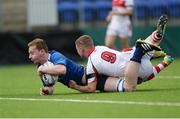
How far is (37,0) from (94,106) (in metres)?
15.6

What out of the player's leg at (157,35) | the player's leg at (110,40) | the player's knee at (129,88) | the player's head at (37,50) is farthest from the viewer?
the player's leg at (110,40)

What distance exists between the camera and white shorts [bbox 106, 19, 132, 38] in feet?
67.6

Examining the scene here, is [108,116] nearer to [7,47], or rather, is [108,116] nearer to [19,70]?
[19,70]

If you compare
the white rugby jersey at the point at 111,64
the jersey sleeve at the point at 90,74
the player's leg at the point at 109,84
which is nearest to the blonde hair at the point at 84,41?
the white rugby jersey at the point at 111,64

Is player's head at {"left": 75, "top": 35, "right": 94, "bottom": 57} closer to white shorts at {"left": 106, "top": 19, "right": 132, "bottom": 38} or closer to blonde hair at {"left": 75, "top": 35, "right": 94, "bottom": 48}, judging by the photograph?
blonde hair at {"left": 75, "top": 35, "right": 94, "bottom": 48}

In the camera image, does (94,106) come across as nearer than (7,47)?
Yes

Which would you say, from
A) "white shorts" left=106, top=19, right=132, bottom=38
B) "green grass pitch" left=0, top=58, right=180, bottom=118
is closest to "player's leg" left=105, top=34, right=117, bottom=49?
"white shorts" left=106, top=19, right=132, bottom=38

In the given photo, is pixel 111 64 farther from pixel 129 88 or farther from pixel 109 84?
pixel 129 88

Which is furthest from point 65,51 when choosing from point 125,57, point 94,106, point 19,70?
point 94,106

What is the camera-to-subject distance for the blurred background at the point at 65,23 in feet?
77.5

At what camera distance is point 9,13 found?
91.8ft

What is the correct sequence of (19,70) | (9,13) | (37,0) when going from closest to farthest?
(19,70), (37,0), (9,13)

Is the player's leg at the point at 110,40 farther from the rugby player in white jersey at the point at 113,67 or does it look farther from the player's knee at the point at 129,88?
the player's knee at the point at 129,88

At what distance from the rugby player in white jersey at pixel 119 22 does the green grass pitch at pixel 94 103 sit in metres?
5.82
